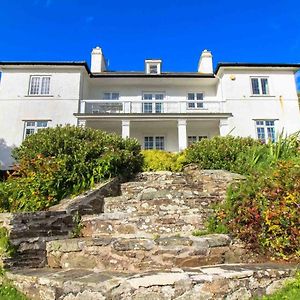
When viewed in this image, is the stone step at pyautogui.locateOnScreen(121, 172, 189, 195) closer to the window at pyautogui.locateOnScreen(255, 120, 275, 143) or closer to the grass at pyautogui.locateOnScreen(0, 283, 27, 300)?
the grass at pyautogui.locateOnScreen(0, 283, 27, 300)

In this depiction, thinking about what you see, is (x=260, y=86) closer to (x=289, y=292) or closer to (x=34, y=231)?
(x=289, y=292)

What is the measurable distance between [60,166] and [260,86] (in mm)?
17283

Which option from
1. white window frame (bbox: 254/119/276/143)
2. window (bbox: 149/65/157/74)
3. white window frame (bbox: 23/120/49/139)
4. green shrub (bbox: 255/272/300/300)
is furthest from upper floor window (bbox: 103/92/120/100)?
green shrub (bbox: 255/272/300/300)

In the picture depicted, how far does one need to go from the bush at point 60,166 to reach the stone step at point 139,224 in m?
1.95

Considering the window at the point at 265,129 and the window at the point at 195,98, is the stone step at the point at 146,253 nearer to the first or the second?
the window at the point at 265,129

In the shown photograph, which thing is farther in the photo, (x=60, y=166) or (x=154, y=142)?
(x=154, y=142)

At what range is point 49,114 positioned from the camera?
1917cm

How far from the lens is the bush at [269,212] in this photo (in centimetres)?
441

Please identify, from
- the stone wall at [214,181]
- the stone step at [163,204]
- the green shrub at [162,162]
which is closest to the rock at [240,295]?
the stone step at [163,204]

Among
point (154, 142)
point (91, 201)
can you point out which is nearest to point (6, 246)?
point (91, 201)

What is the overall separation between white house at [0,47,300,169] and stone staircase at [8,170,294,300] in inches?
474

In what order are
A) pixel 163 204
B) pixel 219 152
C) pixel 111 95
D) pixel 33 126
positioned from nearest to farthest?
1. pixel 163 204
2. pixel 219 152
3. pixel 33 126
4. pixel 111 95

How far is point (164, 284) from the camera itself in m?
3.45

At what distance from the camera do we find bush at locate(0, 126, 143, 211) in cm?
719
